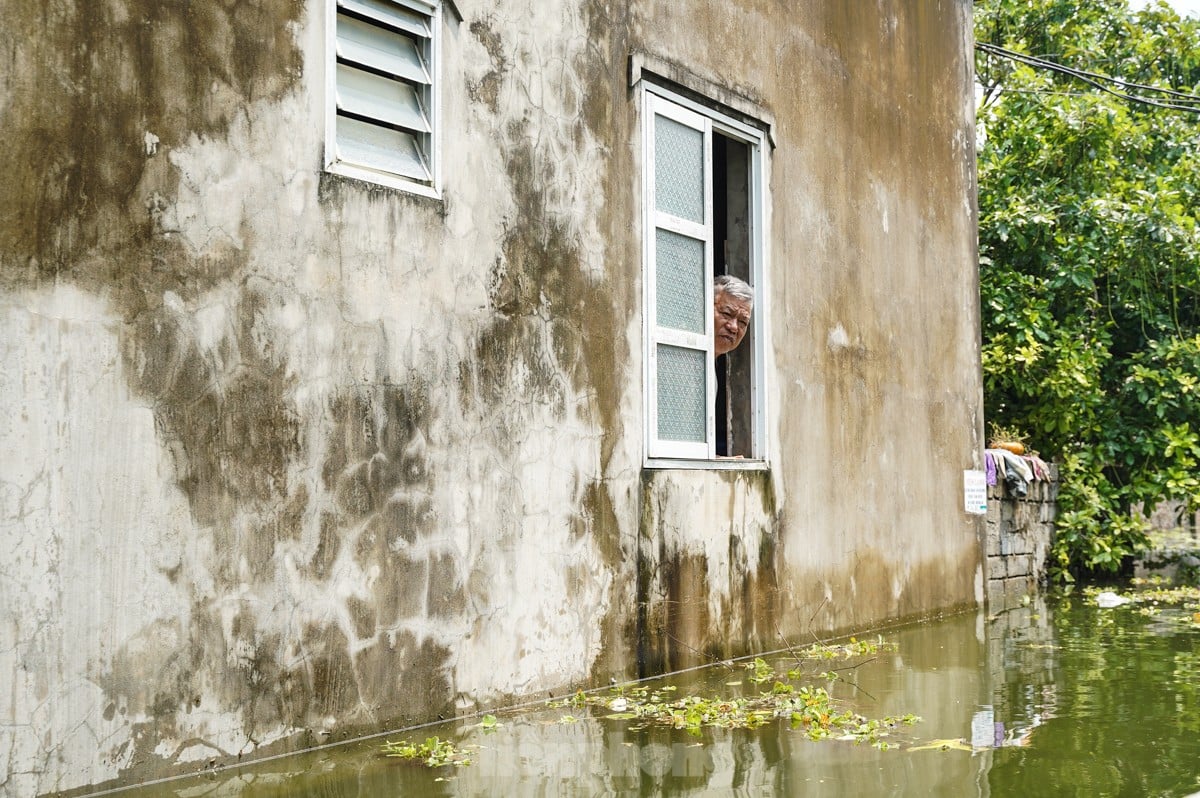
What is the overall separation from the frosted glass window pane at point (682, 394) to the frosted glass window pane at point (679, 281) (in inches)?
6.2

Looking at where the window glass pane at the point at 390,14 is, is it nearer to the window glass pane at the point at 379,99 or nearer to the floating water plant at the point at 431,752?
the window glass pane at the point at 379,99

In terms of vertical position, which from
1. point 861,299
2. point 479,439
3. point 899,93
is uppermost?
point 899,93

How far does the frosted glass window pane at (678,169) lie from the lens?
6426mm

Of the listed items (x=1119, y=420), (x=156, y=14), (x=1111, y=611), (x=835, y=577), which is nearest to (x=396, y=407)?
(x=156, y=14)

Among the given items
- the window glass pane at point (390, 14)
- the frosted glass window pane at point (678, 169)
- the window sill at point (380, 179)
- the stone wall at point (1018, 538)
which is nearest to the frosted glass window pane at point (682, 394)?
the frosted glass window pane at point (678, 169)

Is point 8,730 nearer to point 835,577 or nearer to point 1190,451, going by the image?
point 835,577

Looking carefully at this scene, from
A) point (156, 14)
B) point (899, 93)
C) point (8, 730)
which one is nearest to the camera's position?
point (8, 730)

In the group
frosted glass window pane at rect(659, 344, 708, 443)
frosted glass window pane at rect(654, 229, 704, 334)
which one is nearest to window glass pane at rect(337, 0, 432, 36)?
frosted glass window pane at rect(654, 229, 704, 334)

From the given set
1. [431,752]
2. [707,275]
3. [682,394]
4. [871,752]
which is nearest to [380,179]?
[431,752]

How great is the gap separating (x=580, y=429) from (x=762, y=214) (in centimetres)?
214

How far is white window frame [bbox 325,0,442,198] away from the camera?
4.59 meters

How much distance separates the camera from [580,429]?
5.66 metres

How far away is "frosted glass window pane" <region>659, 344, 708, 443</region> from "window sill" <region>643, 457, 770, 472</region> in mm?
145

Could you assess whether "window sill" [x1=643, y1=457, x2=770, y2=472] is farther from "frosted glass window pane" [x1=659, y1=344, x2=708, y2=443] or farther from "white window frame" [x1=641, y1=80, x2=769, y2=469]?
"frosted glass window pane" [x1=659, y1=344, x2=708, y2=443]
